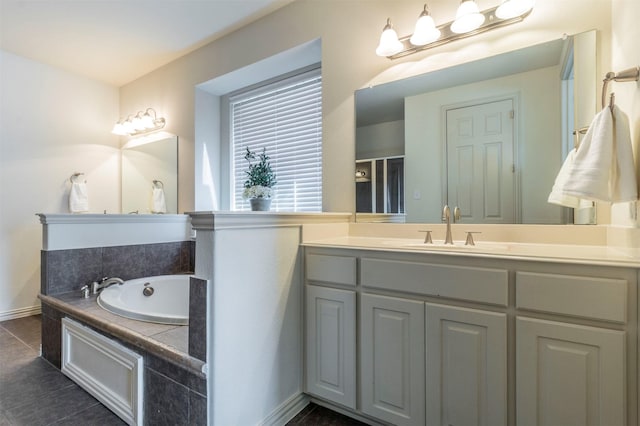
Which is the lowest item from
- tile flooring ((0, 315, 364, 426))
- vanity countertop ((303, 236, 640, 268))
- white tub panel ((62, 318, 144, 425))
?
tile flooring ((0, 315, 364, 426))

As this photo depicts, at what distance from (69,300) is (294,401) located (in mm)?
1591

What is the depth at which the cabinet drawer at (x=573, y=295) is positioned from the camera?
92 cm

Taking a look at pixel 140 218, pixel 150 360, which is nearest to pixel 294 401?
pixel 150 360

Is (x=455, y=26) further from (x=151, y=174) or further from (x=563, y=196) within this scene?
(x=151, y=174)

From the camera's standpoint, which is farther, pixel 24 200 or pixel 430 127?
pixel 24 200

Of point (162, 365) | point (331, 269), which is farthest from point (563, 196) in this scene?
point (162, 365)

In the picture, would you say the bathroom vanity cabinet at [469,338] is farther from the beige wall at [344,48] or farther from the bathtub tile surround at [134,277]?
the beige wall at [344,48]

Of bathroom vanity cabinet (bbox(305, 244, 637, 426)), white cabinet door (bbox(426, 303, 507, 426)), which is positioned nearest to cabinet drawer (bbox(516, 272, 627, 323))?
bathroom vanity cabinet (bbox(305, 244, 637, 426))

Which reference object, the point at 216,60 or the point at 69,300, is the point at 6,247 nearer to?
the point at 69,300

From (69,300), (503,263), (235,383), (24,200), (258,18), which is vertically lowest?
(235,383)

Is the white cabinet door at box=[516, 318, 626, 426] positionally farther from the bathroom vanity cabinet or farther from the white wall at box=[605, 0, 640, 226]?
the white wall at box=[605, 0, 640, 226]

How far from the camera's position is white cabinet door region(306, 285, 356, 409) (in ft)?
4.56

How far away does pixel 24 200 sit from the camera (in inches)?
114

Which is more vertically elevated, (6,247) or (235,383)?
(6,247)
